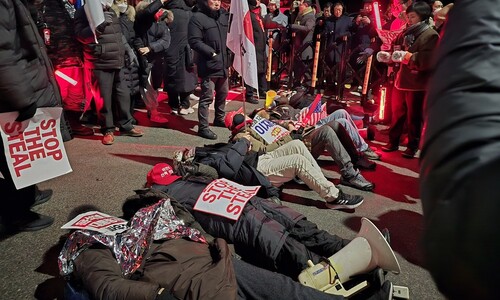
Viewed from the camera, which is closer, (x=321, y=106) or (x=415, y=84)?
A: (x=415, y=84)

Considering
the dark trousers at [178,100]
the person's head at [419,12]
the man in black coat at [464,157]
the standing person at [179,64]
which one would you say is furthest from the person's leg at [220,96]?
the man in black coat at [464,157]

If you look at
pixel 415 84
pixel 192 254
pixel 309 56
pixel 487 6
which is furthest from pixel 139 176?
pixel 309 56

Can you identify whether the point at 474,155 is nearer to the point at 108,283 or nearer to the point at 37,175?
the point at 108,283

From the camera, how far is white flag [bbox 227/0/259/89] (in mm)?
4320

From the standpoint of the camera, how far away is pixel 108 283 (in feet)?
6.02

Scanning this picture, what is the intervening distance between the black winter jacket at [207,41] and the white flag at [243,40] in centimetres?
119

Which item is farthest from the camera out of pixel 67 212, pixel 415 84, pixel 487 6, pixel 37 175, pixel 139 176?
pixel 415 84

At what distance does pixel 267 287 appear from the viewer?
2.07 metres

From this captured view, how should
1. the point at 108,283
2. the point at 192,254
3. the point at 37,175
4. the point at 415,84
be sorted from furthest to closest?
the point at 415,84
the point at 37,175
the point at 192,254
the point at 108,283

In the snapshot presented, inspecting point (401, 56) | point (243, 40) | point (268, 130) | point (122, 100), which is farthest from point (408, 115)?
Result: point (122, 100)

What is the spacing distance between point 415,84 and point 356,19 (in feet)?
15.1

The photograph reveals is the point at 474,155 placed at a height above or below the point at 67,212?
above

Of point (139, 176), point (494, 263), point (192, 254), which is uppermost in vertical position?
point (494, 263)

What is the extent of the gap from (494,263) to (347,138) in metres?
4.05
